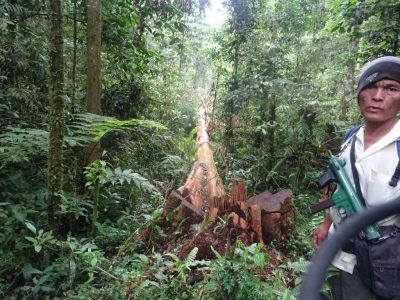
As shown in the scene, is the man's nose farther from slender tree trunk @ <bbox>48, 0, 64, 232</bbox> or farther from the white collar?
slender tree trunk @ <bbox>48, 0, 64, 232</bbox>

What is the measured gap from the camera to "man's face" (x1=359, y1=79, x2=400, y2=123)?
6.88 ft

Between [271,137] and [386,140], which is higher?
[386,140]

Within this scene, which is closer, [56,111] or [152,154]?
[56,111]

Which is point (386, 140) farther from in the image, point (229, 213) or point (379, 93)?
point (229, 213)

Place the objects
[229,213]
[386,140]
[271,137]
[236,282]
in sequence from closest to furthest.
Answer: [386,140]
[236,282]
[229,213]
[271,137]

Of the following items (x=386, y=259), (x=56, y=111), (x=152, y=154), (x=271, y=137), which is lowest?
(x=152, y=154)

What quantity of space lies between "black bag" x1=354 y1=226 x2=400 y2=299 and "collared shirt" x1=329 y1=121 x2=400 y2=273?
73 millimetres

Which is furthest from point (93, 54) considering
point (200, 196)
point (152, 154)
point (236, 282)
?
point (236, 282)

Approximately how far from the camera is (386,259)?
6.39 ft

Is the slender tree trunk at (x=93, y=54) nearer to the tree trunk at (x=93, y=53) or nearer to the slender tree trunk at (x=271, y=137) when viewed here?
the tree trunk at (x=93, y=53)

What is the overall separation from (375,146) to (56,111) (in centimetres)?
327

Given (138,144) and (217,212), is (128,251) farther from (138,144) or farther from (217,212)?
(138,144)

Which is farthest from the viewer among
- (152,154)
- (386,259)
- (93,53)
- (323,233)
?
(152,154)

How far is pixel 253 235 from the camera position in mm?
4695
